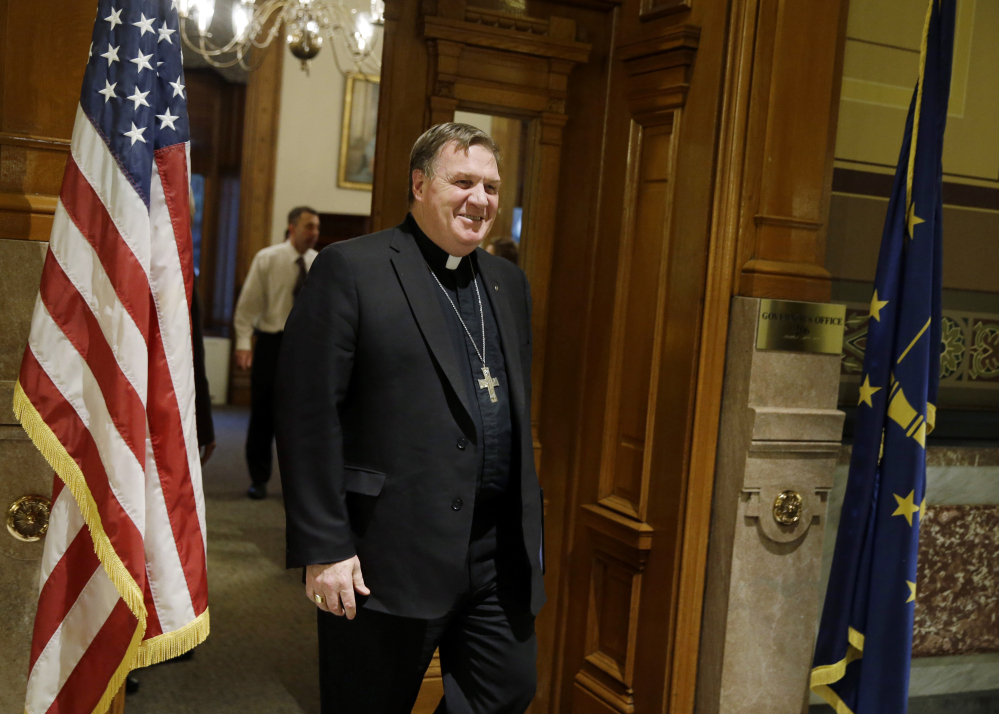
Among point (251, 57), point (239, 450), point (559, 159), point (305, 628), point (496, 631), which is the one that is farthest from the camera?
point (251, 57)

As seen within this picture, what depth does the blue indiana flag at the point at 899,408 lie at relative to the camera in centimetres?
283

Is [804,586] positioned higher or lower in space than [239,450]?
higher

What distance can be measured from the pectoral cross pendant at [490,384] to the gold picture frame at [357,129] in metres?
7.72

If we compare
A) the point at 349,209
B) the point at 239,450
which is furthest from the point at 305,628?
the point at 349,209

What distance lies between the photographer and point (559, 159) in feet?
10.7

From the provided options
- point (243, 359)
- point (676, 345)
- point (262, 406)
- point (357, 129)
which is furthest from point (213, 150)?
point (676, 345)

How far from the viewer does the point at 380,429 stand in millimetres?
2170

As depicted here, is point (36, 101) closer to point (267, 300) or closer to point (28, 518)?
point (28, 518)

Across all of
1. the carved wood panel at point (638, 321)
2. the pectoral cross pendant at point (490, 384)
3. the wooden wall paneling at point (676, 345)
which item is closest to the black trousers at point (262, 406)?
the carved wood panel at point (638, 321)

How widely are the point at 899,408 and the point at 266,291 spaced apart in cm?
426

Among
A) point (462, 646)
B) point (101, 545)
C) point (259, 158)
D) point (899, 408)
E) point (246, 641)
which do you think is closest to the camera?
point (101, 545)

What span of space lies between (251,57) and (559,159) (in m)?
6.87

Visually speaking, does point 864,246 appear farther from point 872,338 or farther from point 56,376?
point 56,376

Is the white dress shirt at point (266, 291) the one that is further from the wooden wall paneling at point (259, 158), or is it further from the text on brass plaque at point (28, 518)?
the text on brass plaque at point (28, 518)
